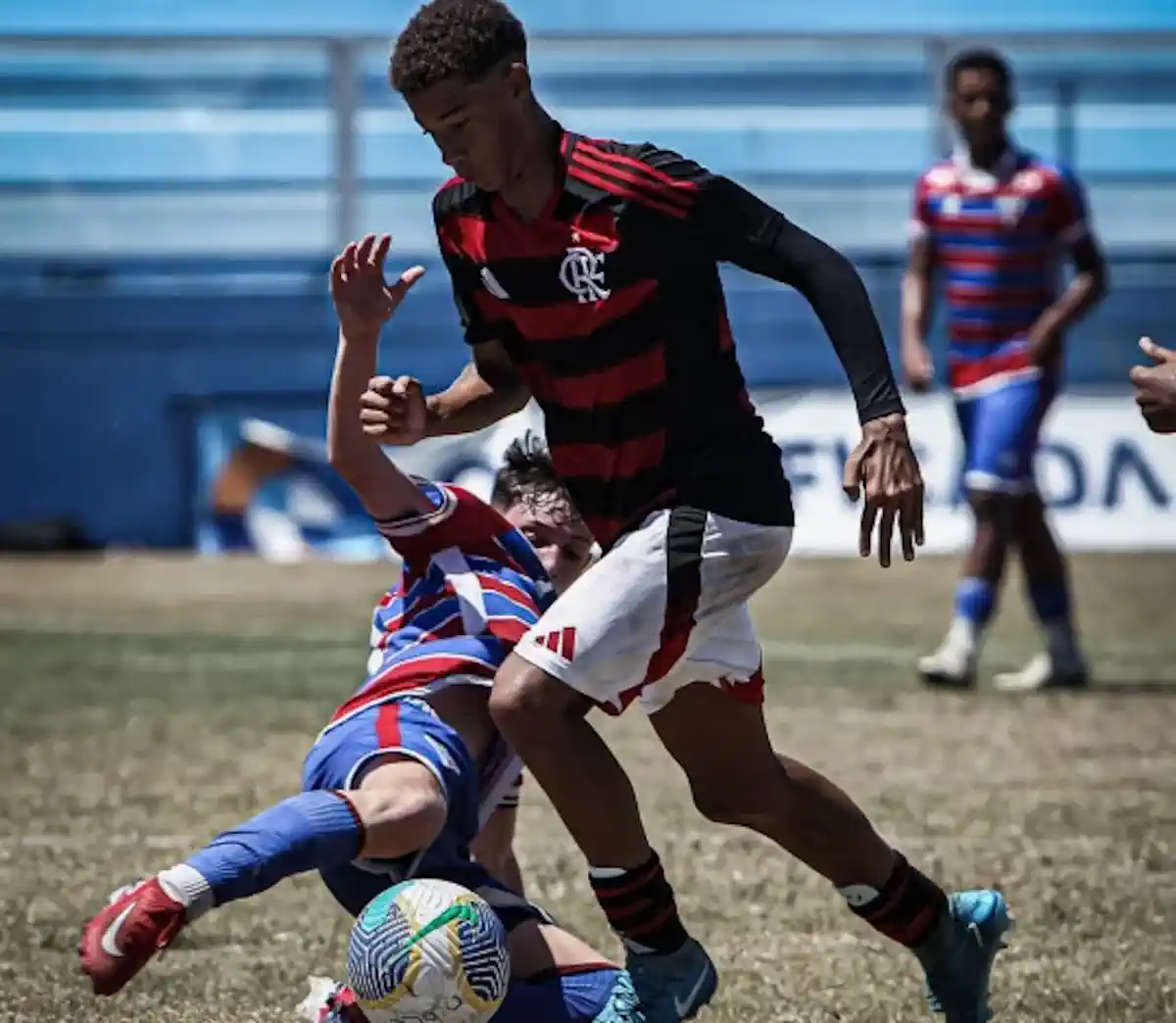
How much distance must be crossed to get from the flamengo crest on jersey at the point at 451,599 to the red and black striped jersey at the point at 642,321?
1.16ft

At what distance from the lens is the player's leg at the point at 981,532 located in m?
9.31

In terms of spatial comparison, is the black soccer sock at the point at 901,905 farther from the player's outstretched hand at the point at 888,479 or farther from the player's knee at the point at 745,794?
the player's outstretched hand at the point at 888,479

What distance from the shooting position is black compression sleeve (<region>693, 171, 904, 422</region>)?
4070 mm

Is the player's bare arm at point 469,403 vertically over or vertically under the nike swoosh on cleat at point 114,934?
over

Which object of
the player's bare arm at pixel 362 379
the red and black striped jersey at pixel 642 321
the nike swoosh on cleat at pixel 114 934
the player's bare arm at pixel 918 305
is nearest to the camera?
the nike swoosh on cleat at pixel 114 934

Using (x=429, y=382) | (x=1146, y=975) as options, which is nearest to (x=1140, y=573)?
(x=429, y=382)

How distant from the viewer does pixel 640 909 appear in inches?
162

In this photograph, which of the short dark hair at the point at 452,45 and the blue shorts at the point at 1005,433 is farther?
the blue shorts at the point at 1005,433

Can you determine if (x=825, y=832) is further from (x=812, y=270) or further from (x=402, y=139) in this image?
(x=402, y=139)

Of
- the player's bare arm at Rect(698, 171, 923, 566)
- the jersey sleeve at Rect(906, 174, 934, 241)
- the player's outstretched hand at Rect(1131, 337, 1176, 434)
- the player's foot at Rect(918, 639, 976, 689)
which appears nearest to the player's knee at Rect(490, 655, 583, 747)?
the player's bare arm at Rect(698, 171, 923, 566)

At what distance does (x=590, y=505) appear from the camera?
4301 millimetres

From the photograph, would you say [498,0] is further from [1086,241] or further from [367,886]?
[1086,241]

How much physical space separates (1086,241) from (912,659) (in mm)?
2004

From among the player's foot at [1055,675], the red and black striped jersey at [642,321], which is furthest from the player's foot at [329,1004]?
the player's foot at [1055,675]
